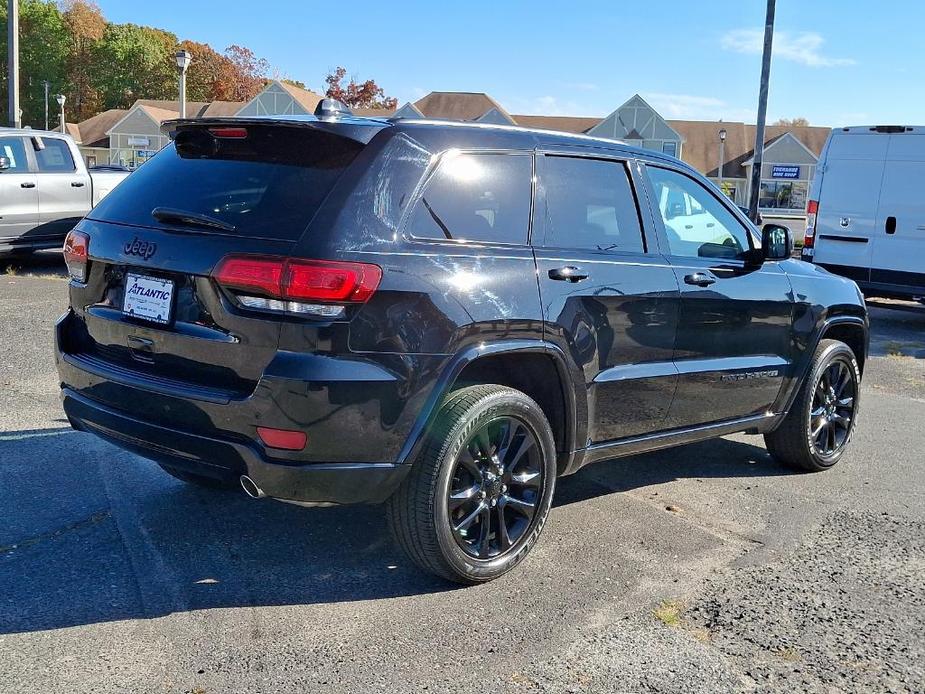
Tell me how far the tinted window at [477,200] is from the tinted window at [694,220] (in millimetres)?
982

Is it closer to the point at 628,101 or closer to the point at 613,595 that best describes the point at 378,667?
the point at 613,595

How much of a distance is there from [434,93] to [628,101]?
1350 centimetres

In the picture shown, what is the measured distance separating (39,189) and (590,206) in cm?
1081

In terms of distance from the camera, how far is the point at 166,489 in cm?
485

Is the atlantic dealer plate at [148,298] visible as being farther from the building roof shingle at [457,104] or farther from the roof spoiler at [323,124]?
the building roof shingle at [457,104]

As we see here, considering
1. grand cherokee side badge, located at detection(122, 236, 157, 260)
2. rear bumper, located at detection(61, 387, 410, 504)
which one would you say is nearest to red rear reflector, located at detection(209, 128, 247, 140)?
grand cherokee side badge, located at detection(122, 236, 157, 260)

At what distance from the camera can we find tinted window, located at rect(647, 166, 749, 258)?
15.9ft

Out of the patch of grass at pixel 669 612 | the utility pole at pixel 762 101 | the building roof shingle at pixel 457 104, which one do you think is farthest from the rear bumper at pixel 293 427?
the building roof shingle at pixel 457 104

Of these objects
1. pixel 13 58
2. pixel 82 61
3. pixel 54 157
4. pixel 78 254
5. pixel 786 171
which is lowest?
pixel 78 254

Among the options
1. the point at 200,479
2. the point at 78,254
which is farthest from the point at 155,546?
the point at 78,254

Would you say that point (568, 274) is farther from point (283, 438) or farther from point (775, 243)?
point (775, 243)

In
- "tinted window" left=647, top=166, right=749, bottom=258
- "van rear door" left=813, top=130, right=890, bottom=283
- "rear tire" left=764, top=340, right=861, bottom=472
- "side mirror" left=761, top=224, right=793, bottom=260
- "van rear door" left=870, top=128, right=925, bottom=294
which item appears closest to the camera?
"tinted window" left=647, top=166, right=749, bottom=258

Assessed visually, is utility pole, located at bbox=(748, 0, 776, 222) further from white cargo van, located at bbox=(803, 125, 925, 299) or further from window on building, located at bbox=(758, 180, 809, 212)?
window on building, located at bbox=(758, 180, 809, 212)

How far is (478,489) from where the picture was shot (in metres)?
3.88
